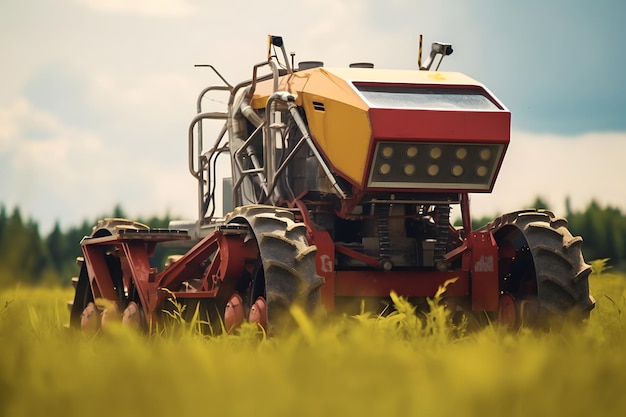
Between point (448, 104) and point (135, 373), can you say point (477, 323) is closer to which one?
point (448, 104)

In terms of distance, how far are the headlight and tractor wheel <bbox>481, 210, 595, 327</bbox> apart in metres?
0.74

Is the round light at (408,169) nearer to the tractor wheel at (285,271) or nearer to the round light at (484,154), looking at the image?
the round light at (484,154)

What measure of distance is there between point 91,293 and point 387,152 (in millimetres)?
5127

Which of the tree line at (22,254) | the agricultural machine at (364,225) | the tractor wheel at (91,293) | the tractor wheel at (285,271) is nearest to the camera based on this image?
the tree line at (22,254)

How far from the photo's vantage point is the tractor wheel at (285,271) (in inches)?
369

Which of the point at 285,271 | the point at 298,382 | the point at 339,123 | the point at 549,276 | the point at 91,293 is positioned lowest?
the point at 91,293

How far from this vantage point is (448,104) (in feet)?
34.0

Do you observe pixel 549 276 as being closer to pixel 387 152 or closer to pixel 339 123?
pixel 387 152

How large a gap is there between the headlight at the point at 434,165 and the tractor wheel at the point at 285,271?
3.33ft

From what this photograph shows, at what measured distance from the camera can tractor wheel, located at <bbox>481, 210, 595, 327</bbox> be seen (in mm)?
10586

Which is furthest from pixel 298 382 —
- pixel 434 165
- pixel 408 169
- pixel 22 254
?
pixel 434 165

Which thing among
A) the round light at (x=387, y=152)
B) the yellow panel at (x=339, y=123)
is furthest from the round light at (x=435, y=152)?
A: the yellow panel at (x=339, y=123)

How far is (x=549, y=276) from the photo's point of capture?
34.7ft

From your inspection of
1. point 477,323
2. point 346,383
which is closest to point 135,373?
point 346,383
